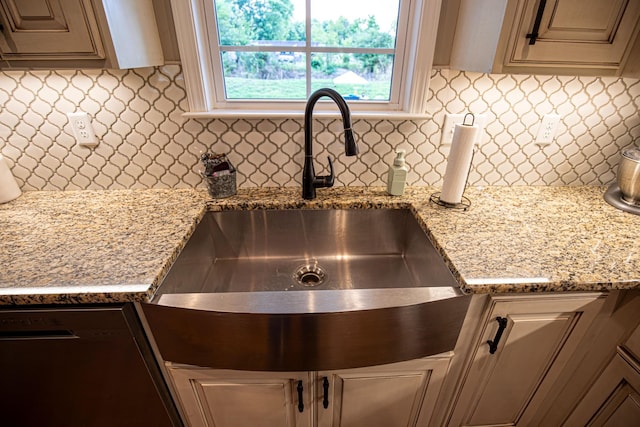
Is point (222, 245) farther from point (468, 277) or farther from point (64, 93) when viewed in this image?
point (468, 277)

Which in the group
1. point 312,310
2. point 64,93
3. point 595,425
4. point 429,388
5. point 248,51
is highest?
point 248,51

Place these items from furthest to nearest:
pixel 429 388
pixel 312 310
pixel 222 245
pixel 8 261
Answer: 1. pixel 222 245
2. pixel 429 388
3. pixel 8 261
4. pixel 312 310

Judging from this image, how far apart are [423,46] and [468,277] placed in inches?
30.5

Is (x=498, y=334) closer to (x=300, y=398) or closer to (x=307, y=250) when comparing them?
(x=300, y=398)

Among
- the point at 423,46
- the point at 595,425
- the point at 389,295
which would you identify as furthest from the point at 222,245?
the point at 595,425

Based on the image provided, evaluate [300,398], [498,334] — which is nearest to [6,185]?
[300,398]

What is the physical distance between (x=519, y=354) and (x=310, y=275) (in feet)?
2.31

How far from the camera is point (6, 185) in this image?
1.15 meters

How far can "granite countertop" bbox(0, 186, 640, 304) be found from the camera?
2.54 ft

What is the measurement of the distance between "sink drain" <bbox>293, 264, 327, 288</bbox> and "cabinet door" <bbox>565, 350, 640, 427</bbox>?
92 cm

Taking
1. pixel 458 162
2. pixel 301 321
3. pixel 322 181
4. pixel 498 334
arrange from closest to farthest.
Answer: pixel 301 321 → pixel 498 334 → pixel 458 162 → pixel 322 181

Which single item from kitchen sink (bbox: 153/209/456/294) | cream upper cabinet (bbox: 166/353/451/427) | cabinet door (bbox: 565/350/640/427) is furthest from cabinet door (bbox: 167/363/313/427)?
cabinet door (bbox: 565/350/640/427)

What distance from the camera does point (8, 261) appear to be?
0.84 m

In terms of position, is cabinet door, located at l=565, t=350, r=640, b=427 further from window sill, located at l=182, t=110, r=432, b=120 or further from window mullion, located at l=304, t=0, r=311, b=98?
window mullion, located at l=304, t=0, r=311, b=98
